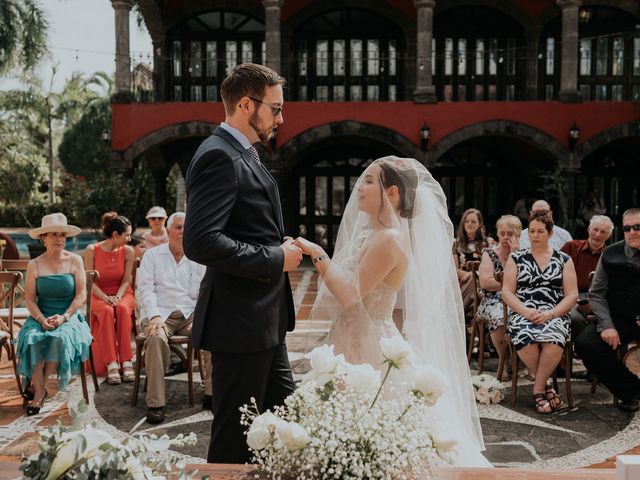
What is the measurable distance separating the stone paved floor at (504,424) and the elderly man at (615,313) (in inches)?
10.6

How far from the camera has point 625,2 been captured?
55.9ft

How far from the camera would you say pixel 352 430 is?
5.53ft

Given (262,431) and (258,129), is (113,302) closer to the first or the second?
(258,129)

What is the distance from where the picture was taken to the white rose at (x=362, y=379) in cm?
181

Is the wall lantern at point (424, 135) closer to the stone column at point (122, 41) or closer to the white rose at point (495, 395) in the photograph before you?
the stone column at point (122, 41)

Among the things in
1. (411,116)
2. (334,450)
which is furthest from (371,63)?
(334,450)

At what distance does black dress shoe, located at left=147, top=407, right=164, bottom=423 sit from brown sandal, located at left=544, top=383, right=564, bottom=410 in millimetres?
2940

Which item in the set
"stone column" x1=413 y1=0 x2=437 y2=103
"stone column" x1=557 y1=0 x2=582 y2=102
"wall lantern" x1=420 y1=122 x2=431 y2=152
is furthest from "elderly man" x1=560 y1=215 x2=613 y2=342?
"stone column" x1=557 y1=0 x2=582 y2=102

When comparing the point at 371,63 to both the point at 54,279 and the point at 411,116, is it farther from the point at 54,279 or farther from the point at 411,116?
the point at 54,279

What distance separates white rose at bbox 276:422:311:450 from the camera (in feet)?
5.32

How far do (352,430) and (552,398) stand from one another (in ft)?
13.4

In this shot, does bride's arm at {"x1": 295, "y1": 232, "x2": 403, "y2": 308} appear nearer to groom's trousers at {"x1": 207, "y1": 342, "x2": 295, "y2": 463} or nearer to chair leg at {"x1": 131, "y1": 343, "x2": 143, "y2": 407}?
groom's trousers at {"x1": 207, "y1": 342, "x2": 295, "y2": 463}

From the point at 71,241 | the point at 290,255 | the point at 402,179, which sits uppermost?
the point at 402,179

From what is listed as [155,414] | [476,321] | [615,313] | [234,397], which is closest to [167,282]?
[155,414]
